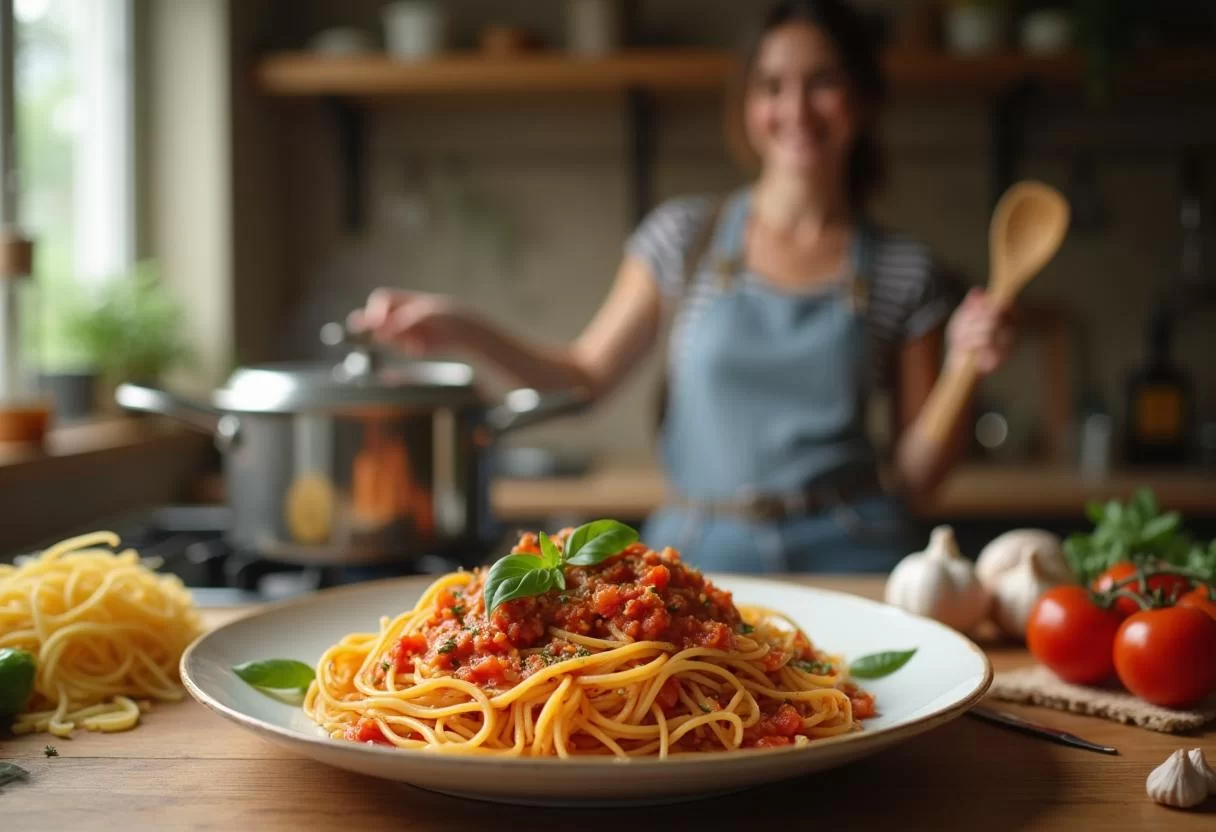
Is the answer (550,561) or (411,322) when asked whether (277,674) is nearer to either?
(550,561)

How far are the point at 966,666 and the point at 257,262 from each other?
2979 mm

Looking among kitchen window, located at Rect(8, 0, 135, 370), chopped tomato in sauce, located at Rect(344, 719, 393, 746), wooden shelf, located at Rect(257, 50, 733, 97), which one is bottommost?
chopped tomato in sauce, located at Rect(344, 719, 393, 746)

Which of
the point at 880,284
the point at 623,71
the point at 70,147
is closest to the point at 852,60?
the point at 880,284

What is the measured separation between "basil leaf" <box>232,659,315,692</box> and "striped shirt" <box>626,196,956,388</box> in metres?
1.41

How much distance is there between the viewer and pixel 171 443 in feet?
9.44

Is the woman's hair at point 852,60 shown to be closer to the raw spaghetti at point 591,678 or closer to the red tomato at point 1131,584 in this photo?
the red tomato at point 1131,584

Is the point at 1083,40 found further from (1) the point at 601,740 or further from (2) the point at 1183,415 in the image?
(1) the point at 601,740

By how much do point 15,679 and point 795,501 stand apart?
1.39 m

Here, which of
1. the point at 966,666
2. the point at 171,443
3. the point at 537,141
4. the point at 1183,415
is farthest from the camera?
the point at 537,141

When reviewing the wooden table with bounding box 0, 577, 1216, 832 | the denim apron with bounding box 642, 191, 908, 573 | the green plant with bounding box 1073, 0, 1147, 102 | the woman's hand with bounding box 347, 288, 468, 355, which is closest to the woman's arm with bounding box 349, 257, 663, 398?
the woman's hand with bounding box 347, 288, 468, 355

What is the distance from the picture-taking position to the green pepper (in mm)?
944

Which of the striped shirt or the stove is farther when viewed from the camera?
the striped shirt

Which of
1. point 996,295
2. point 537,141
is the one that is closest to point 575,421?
point 537,141

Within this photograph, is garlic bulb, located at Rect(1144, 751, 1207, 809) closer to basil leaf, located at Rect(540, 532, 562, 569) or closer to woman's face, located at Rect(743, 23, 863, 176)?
basil leaf, located at Rect(540, 532, 562, 569)
